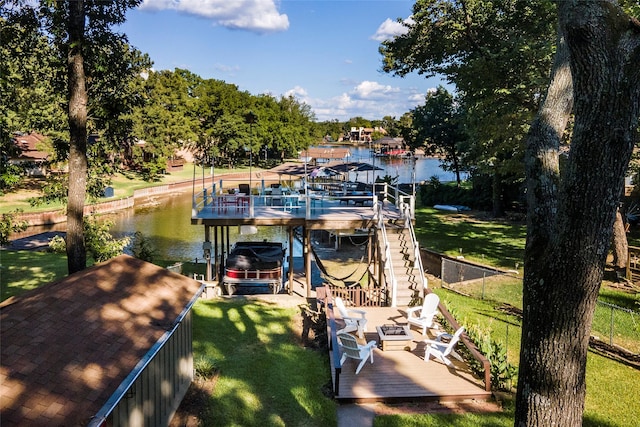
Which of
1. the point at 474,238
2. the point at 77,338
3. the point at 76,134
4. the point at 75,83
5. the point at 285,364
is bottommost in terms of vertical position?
the point at 285,364

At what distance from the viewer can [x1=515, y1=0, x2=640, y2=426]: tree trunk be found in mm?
3588

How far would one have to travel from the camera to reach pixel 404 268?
1478 centimetres

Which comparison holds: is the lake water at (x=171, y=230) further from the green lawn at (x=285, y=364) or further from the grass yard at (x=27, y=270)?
the green lawn at (x=285, y=364)

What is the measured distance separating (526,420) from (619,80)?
9.90 feet

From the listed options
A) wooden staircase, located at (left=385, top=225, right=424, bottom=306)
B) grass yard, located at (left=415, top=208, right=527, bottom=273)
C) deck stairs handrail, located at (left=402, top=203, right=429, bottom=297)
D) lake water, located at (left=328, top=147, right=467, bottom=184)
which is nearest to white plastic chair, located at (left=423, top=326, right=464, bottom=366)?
wooden staircase, located at (left=385, top=225, right=424, bottom=306)

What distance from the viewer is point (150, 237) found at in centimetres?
2967

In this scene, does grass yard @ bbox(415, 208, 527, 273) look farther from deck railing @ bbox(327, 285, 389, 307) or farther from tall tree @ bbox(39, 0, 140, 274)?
tall tree @ bbox(39, 0, 140, 274)

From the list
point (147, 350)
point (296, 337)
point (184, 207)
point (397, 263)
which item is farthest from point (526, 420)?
point (184, 207)

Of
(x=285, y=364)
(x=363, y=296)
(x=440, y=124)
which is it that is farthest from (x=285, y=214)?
(x=440, y=124)

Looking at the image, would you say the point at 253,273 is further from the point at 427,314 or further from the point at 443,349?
the point at 443,349

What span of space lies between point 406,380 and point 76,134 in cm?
969

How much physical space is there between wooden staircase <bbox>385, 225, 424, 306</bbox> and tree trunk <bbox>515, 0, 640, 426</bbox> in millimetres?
9667

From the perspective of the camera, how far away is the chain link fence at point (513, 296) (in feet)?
37.8

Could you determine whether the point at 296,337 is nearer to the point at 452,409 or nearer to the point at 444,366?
the point at 444,366
